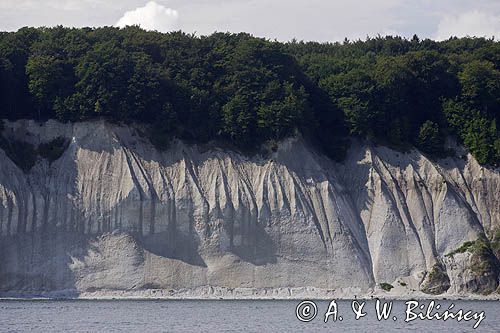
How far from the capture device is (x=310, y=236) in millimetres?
89812

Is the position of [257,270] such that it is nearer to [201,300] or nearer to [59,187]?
[201,300]

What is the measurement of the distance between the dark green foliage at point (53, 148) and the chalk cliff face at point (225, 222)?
1.15ft

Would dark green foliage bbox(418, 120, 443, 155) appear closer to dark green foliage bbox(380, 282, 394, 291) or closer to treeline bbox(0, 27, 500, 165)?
treeline bbox(0, 27, 500, 165)

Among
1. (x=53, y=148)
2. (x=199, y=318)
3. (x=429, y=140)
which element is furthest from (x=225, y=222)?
(x=199, y=318)

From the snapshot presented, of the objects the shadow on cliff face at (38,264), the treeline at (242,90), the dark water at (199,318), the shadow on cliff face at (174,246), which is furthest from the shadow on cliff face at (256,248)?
the shadow on cliff face at (38,264)

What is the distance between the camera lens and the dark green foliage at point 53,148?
9094cm

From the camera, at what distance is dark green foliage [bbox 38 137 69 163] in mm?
90938

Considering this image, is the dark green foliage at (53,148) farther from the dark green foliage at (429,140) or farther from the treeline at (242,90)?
the dark green foliage at (429,140)

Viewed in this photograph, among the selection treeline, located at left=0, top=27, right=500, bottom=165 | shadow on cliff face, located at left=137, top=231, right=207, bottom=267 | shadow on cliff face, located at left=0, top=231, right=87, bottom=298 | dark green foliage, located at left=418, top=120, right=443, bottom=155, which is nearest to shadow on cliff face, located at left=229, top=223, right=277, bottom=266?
shadow on cliff face, located at left=137, top=231, right=207, bottom=267

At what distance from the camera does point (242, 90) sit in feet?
312

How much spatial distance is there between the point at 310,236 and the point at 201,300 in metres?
8.77

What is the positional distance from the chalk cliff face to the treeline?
5.46 feet

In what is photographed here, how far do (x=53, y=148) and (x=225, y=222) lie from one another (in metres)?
12.2

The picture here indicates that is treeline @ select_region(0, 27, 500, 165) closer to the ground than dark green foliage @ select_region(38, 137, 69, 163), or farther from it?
farther from it
